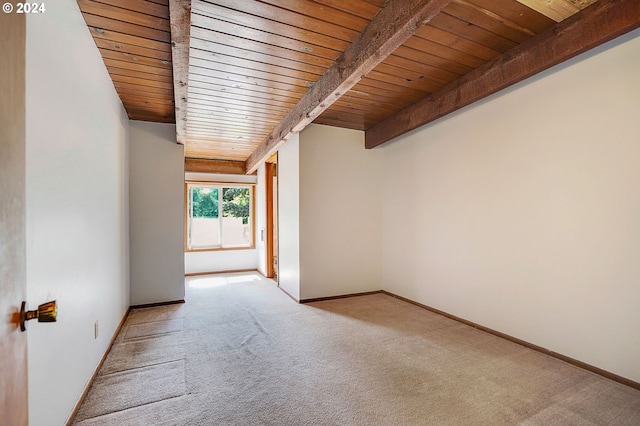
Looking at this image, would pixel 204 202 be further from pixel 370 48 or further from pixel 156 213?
pixel 370 48

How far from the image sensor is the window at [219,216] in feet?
20.2

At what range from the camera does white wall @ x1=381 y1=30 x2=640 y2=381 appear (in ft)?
6.84

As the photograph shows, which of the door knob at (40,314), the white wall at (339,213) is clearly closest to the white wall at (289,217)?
the white wall at (339,213)

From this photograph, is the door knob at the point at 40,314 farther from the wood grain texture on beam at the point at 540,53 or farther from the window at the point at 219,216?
the window at the point at 219,216

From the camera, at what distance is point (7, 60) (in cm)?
73

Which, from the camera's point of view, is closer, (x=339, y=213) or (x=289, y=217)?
(x=339, y=213)

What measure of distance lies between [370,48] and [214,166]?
4961 mm

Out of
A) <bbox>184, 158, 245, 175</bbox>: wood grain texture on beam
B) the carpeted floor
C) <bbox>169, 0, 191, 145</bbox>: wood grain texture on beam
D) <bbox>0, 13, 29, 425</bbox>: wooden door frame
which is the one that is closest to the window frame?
<bbox>184, 158, 245, 175</bbox>: wood grain texture on beam

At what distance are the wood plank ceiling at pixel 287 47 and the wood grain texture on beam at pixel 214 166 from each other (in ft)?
8.24

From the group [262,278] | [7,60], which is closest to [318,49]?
[7,60]

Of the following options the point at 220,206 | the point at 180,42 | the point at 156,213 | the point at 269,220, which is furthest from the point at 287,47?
the point at 220,206

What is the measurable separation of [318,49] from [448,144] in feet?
6.54

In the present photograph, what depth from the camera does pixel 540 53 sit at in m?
2.24

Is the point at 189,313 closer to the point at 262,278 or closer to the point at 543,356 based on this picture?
the point at 262,278
